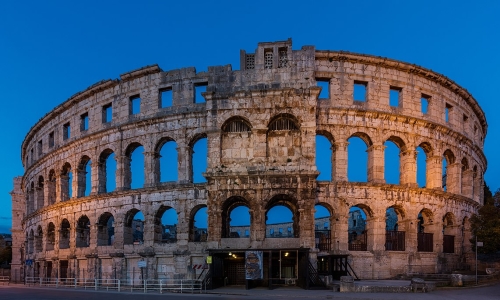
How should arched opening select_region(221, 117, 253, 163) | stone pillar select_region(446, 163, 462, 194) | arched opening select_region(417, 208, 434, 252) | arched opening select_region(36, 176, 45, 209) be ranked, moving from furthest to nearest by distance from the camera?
arched opening select_region(36, 176, 45, 209) < stone pillar select_region(446, 163, 462, 194) < arched opening select_region(417, 208, 434, 252) < arched opening select_region(221, 117, 253, 163)

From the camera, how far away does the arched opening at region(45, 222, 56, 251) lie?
3982 cm

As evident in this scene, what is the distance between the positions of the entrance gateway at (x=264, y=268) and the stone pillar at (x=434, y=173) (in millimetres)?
12620

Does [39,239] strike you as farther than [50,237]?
Yes

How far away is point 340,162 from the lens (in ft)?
96.6

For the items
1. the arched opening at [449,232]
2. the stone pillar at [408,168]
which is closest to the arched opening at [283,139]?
the stone pillar at [408,168]

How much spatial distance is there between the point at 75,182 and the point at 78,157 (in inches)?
81.1

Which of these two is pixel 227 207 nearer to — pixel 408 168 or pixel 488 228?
pixel 408 168

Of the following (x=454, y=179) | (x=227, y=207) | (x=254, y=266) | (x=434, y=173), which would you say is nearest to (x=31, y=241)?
(x=227, y=207)

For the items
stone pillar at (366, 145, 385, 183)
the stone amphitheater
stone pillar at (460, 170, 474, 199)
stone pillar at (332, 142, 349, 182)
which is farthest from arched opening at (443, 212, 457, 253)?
stone pillar at (332, 142, 349, 182)

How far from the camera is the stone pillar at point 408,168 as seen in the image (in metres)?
30.6

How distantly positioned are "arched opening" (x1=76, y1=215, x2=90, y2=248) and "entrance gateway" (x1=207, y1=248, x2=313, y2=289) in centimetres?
1522

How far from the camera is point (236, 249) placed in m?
24.1

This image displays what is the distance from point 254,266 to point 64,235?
2199 cm

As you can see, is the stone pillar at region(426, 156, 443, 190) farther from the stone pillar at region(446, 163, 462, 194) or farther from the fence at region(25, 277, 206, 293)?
the fence at region(25, 277, 206, 293)
